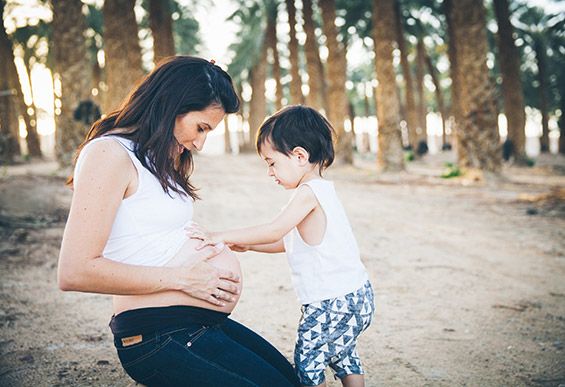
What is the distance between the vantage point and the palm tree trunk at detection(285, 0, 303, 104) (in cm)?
1964

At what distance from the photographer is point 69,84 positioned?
1057 cm

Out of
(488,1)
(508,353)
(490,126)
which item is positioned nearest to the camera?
(508,353)

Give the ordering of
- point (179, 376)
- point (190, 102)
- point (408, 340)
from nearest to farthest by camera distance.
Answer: point (179, 376)
point (190, 102)
point (408, 340)

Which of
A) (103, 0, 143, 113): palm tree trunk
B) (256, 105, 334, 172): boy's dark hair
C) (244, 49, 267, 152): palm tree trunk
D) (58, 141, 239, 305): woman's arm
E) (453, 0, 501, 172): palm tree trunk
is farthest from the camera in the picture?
(244, 49, 267, 152): palm tree trunk

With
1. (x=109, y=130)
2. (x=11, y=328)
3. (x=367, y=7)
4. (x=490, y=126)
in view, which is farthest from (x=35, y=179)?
(x=367, y=7)

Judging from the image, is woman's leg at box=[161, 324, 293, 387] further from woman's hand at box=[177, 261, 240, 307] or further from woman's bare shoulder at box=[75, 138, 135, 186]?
woman's bare shoulder at box=[75, 138, 135, 186]

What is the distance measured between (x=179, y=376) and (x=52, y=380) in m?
1.20

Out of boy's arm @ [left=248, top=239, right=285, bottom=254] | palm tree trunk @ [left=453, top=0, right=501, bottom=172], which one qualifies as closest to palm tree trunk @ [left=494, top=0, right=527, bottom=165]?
palm tree trunk @ [left=453, top=0, right=501, bottom=172]

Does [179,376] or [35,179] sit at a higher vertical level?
[35,179]

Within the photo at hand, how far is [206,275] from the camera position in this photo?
204 cm

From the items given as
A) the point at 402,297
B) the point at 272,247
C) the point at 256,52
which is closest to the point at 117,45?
the point at 402,297

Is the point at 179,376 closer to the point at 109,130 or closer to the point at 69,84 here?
the point at 109,130

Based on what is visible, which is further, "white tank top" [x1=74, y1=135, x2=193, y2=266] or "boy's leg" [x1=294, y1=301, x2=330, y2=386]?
"boy's leg" [x1=294, y1=301, x2=330, y2=386]

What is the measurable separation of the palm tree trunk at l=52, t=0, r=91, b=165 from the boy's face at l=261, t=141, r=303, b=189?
9.53m
